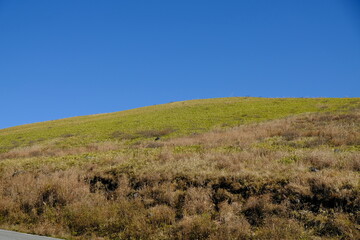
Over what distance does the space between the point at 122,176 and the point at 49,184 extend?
10.7ft

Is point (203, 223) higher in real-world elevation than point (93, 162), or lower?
lower

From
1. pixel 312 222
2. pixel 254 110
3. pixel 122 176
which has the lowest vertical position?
pixel 312 222

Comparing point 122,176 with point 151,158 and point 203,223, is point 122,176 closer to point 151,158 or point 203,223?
point 151,158

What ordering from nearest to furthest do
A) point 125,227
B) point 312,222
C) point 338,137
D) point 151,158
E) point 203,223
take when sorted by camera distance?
point 312,222 < point 203,223 < point 125,227 < point 151,158 < point 338,137

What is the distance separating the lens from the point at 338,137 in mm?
18453

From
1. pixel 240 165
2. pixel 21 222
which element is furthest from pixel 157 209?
pixel 21 222

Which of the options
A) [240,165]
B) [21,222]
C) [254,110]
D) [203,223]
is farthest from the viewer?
[254,110]

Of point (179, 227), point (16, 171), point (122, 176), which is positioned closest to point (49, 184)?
point (122, 176)

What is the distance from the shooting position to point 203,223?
343 inches

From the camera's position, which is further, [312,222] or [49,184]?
[49,184]

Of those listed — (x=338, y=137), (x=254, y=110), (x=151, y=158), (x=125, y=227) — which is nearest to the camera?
(x=125, y=227)

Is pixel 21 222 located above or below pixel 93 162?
below

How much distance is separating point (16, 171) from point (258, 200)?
13.8 meters

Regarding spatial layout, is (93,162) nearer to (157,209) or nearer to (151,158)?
(151,158)
